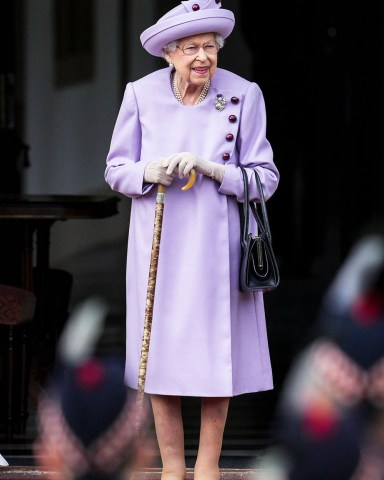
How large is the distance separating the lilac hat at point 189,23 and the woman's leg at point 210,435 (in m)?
0.99

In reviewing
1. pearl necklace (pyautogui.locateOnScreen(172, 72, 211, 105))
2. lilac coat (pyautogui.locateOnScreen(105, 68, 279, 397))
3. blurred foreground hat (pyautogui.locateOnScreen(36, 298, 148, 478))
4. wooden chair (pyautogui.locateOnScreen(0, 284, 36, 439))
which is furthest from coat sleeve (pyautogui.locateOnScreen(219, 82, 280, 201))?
blurred foreground hat (pyautogui.locateOnScreen(36, 298, 148, 478))

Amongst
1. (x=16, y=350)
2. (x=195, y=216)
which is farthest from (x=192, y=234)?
(x=16, y=350)

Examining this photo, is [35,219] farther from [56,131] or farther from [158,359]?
[158,359]

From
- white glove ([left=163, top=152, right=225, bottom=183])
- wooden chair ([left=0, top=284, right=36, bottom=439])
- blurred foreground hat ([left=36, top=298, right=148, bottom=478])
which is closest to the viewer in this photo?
blurred foreground hat ([left=36, top=298, right=148, bottom=478])

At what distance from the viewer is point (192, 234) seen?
313 centimetres

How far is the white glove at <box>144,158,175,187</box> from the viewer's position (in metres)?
3.03

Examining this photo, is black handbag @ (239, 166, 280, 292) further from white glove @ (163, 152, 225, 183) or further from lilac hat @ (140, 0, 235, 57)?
lilac hat @ (140, 0, 235, 57)

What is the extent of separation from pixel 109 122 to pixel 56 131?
0.24 meters

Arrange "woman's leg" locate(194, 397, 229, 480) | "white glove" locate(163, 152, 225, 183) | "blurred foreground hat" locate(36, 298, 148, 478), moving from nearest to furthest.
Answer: "blurred foreground hat" locate(36, 298, 148, 478) → "white glove" locate(163, 152, 225, 183) → "woman's leg" locate(194, 397, 229, 480)

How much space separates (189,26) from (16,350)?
2.16m

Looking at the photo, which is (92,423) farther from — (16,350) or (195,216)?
(16,350)

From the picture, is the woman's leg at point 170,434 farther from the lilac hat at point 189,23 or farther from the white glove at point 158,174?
the lilac hat at point 189,23

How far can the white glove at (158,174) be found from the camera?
9.94 feet

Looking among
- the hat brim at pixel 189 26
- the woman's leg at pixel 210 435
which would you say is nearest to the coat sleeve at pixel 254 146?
the hat brim at pixel 189 26
